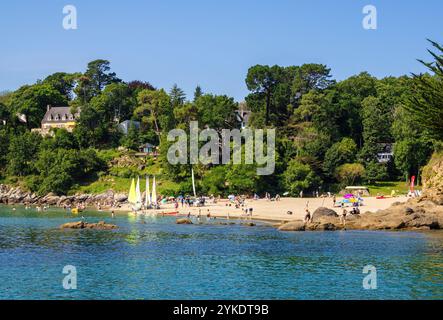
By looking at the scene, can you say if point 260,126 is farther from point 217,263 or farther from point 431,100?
point 217,263

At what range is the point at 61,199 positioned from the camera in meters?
97.8

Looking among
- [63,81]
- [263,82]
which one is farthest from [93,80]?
[263,82]

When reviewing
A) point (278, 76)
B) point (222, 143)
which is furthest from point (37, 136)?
point (278, 76)

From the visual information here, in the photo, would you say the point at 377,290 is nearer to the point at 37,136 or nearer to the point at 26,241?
the point at 26,241

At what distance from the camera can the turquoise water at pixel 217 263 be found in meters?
32.8

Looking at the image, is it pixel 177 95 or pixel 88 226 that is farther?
pixel 177 95

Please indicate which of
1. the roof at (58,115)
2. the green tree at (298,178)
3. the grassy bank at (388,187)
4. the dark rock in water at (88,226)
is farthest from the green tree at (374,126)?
the roof at (58,115)

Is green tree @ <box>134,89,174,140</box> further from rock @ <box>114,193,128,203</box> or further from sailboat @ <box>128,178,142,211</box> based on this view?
sailboat @ <box>128,178,142,211</box>

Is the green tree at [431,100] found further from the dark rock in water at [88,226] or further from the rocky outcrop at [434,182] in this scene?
the dark rock in water at [88,226]

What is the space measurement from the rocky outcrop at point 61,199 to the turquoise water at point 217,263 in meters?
35.1

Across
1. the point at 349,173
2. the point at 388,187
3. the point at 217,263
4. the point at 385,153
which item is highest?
the point at 385,153

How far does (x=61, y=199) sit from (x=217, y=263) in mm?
61946

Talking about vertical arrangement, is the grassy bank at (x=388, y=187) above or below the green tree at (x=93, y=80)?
below

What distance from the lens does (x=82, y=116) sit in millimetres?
115188
